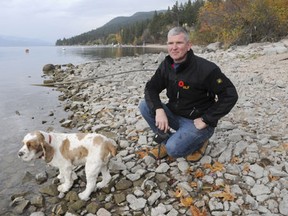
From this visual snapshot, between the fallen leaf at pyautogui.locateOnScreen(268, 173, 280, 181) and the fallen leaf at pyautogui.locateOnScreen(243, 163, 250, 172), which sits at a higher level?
the fallen leaf at pyautogui.locateOnScreen(243, 163, 250, 172)

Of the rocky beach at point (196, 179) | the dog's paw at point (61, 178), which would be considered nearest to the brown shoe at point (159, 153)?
the rocky beach at point (196, 179)

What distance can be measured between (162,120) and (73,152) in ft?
5.84

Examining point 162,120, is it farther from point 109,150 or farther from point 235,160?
point 235,160

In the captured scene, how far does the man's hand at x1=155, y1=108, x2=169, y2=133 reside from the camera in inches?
227

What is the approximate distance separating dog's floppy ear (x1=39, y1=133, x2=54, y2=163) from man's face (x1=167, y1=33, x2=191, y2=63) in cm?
277

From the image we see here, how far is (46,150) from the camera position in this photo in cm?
528

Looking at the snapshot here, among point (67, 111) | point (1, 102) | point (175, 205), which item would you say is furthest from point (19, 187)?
point (1, 102)

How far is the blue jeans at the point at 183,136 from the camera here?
568cm

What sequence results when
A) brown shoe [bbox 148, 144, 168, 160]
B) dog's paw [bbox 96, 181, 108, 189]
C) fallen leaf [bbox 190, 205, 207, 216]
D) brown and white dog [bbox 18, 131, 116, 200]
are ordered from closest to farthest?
fallen leaf [bbox 190, 205, 207, 216]
brown and white dog [bbox 18, 131, 116, 200]
dog's paw [bbox 96, 181, 108, 189]
brown shoe [bbox 148, 144, 168, 160]

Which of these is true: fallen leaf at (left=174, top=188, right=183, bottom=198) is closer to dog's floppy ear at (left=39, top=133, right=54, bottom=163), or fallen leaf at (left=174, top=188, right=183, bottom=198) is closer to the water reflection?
dog's floppy ear at (left=39, top=133, right=54, bottom=163)

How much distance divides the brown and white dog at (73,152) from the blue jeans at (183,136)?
3.99 ft

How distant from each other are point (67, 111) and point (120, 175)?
23.6 ft

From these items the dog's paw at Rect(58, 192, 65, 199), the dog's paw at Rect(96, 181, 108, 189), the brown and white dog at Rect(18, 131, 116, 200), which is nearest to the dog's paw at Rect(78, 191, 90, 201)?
the brown and white dog at Rect(18, 131, 116, 200)

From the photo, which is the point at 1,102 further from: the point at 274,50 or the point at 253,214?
the point at 274,50
